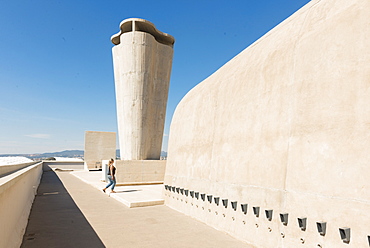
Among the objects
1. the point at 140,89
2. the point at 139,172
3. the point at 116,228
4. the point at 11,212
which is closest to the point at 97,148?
the point at 140,89

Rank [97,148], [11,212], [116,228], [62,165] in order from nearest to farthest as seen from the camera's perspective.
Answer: [11,212] < [116,228] < [97,148] < [62,165]

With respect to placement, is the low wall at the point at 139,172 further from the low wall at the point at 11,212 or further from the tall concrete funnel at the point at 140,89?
the low wall at the point at 11,212

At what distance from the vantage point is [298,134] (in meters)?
3.88

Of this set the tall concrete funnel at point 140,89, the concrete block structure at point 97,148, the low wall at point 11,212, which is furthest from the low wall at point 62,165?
the low wall at point 11,212

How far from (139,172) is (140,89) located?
5.07m

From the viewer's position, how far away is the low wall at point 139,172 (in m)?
13.4

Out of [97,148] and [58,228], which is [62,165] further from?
[58,228]

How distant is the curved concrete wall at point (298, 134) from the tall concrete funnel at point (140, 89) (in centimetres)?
914

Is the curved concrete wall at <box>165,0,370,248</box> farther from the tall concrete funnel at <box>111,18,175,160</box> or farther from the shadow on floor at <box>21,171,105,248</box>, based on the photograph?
the tall concrete funnel at <box>111,18,175,160</box>

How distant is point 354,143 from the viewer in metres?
3.07

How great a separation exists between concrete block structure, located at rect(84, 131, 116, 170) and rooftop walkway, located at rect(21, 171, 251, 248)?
1993 cm

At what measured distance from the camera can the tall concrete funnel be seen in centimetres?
1487

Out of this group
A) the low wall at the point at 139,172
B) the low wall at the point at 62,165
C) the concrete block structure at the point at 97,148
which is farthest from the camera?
the low wall at the point at 62,165

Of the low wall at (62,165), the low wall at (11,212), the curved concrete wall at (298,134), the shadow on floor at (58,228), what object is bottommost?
the low wall at (62,165)
